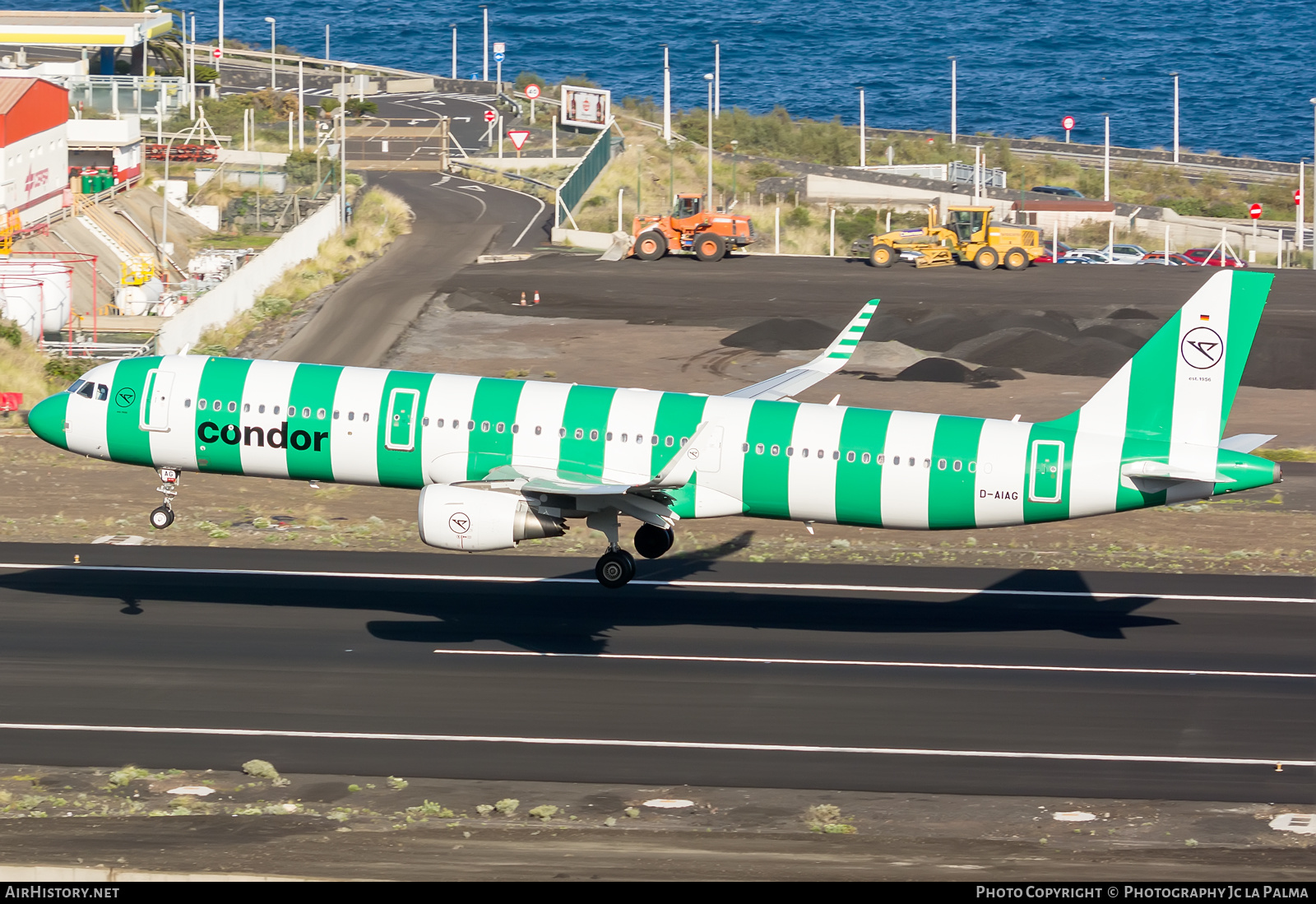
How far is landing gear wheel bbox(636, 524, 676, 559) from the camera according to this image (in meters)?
32.7

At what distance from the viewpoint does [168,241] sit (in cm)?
8506

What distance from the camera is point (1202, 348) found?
99.1 feet

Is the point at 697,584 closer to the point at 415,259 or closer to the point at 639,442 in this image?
the point at 639,442

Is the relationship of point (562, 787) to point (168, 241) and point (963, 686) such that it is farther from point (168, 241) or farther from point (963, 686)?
point (168, 241)

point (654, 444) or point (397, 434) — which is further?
point (397, 434)

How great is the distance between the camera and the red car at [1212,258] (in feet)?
294

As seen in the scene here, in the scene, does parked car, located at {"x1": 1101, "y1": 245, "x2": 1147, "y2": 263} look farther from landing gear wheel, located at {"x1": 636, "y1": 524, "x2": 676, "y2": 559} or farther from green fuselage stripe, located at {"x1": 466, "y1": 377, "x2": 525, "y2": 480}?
green fuselage stripe, located at {"x1": 466, "y1": 377, "x2": 525, "y2": 480}

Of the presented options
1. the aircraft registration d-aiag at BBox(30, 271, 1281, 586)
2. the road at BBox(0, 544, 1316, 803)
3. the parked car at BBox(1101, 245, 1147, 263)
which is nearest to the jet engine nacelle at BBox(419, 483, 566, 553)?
the aircraft registration d-aiag at BBox(30, 271, 1281, 586)

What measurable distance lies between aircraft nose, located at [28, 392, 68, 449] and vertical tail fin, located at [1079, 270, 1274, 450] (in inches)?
887

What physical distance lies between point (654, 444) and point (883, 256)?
186 feet

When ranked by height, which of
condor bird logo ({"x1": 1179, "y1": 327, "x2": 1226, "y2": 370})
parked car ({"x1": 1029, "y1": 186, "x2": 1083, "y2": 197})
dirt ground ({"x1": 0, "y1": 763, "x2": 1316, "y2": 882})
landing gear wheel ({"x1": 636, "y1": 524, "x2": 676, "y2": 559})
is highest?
parked car ({"x1": 1029, "y1": 186, "x2": 1083, "y2": 197})

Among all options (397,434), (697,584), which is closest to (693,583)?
(697,584)

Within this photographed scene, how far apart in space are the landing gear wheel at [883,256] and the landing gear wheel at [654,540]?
56.0 meters
